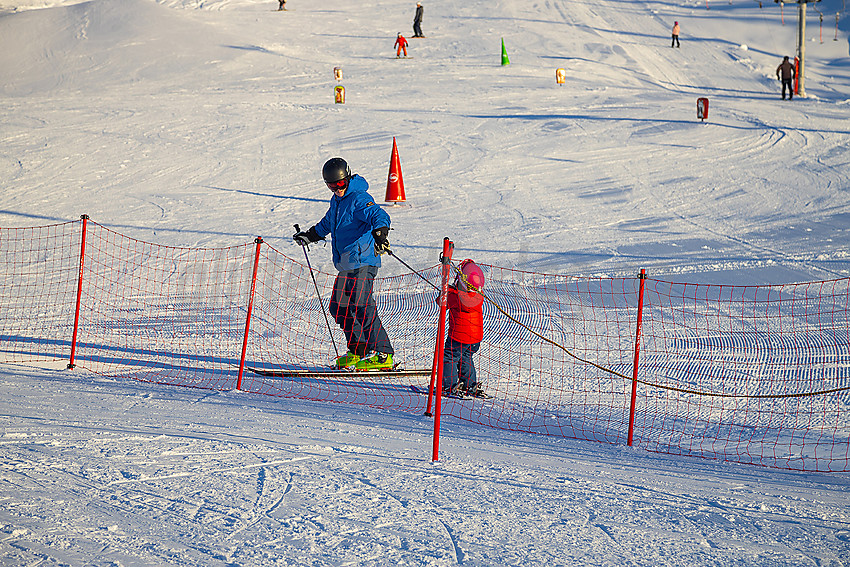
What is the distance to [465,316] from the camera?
5777mm

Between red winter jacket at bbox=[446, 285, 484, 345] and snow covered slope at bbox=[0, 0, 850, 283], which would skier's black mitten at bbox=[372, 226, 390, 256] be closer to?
red winter jacket at bbox=[446, 285, 484, 345]

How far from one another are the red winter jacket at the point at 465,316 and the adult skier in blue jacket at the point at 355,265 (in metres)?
0.82

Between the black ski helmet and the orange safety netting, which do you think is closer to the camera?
the orange safety netting

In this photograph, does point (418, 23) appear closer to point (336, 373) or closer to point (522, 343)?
point (522, 343)

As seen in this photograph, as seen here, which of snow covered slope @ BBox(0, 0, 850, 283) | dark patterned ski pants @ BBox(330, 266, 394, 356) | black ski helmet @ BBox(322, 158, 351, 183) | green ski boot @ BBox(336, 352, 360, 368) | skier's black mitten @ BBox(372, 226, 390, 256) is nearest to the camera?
skier's black mitten @ BBox(372, 226, 390, 256)

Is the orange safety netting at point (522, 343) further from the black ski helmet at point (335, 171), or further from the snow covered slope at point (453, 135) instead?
the black ski helmet at point (335, 171)

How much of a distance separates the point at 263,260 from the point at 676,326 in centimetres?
533

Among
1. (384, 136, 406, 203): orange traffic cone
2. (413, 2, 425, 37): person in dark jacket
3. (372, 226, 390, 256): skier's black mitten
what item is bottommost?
(372, 226, 390, 256): skier's black mitten

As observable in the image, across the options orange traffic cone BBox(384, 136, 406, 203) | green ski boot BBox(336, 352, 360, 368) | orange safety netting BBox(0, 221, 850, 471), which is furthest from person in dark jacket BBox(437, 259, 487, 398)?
orange traffic cone BBox(384, 136, 406, 203)

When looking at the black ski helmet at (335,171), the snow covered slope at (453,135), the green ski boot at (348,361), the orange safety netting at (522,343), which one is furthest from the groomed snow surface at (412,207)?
the black ski helmet at (335,171)

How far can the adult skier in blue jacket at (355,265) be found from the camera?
623 cm

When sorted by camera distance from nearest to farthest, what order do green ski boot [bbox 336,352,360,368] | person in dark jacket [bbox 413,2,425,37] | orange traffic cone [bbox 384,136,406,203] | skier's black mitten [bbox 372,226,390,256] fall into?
skier's black mitten [bbox 372,226,390,256], green ski boot [bbox 336,352,360,368], orange traffic cone [bbox 384,136,406,203], person in dark jacket [bbox 413,2,425,37]

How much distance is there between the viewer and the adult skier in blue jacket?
623 cm

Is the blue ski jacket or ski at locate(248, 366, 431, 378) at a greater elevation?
the blue ski jacket
